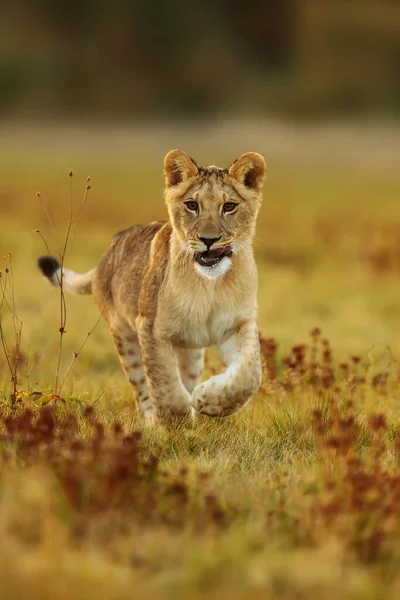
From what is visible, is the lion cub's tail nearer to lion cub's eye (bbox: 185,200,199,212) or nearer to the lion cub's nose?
lion cub's eye (bbox: 185,200,199,212)

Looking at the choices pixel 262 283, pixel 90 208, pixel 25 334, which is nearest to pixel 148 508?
pixel 25 334

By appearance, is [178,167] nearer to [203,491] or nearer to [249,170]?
[249,170]

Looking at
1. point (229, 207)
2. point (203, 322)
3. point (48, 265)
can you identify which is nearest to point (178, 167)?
point (229, 207)

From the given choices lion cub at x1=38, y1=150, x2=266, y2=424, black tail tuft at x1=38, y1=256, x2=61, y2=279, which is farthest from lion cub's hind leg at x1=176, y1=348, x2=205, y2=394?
black tail tuft at x1=38, y1=256, x2=61, y2=279

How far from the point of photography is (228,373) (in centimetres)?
566

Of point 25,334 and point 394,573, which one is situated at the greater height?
point 394,573

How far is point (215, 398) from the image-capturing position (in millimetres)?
5559

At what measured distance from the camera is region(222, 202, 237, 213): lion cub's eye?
5.88 m

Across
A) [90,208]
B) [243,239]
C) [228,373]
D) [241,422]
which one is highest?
[243,239]

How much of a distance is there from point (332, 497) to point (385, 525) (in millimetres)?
247

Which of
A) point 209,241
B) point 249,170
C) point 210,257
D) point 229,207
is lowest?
point 210,257

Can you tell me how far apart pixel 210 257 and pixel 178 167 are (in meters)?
0.69

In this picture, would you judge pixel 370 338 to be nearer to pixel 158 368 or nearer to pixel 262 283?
pixel 262 283

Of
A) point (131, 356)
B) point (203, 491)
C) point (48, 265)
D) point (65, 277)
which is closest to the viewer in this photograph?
point (203, 491)
